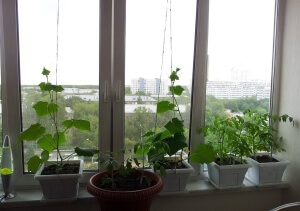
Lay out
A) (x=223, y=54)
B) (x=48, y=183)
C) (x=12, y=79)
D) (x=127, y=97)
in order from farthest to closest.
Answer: (x=223, y=54) < (x=127, y=97) < (x=12, y=79) < (x=48, y=183)

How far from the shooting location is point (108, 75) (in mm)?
1823

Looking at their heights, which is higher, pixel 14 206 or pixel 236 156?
pixel 236 156

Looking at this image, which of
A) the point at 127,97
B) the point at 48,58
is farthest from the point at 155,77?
the point at 48,58

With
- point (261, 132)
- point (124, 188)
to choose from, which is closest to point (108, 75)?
point (124, 188)

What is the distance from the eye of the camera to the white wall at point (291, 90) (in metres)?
1.92

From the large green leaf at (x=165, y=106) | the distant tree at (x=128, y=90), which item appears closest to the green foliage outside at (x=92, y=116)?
the distant tree at (x=128, y=90)

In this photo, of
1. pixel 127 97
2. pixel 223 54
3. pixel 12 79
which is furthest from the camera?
pixel 223 54

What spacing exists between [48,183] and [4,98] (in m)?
0.63

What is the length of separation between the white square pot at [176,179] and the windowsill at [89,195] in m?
0.03

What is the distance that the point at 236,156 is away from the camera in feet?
6.27

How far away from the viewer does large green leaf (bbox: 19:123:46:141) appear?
5.08 ft

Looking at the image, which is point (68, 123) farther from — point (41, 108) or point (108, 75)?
point (108, 75)

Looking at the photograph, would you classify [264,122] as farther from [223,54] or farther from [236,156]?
[223,54]

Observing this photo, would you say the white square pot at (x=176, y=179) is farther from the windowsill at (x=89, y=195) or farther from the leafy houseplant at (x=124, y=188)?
the leafy houseplant at (x=124, y=188)
